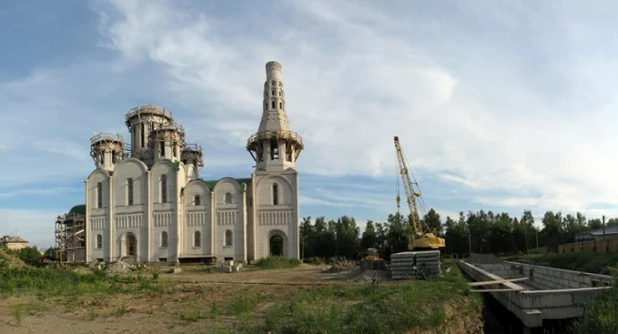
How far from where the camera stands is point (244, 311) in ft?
52.6

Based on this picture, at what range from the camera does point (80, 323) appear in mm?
14703

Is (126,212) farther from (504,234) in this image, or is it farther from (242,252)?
(504,234)

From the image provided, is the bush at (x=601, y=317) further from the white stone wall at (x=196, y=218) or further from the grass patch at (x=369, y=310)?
the white stone wall at (x=196, y=218)

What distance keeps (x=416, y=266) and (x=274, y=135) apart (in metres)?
29.9

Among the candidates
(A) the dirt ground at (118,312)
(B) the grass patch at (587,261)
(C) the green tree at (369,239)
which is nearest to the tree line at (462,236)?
(C) the green tree at (369,239)

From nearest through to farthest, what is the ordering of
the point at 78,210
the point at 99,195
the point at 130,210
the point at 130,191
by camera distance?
the point at 130,210
the point at 130,191
the point at 99,195
the point at 78,210

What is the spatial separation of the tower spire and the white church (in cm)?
11

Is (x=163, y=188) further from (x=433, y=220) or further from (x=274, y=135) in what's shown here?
(x=433, y=220)

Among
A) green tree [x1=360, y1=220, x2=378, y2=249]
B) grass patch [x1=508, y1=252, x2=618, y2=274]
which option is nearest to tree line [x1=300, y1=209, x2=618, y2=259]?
green tree [x1=360, y1=220, x2=378, y2=249]

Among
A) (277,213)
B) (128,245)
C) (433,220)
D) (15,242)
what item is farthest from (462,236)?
(15,242)

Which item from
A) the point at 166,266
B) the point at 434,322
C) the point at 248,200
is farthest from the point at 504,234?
the point at 434,322

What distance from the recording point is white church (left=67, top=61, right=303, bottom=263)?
5097 cm

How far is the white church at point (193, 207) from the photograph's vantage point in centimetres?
5097

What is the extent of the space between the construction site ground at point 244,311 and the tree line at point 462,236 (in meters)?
49.7
